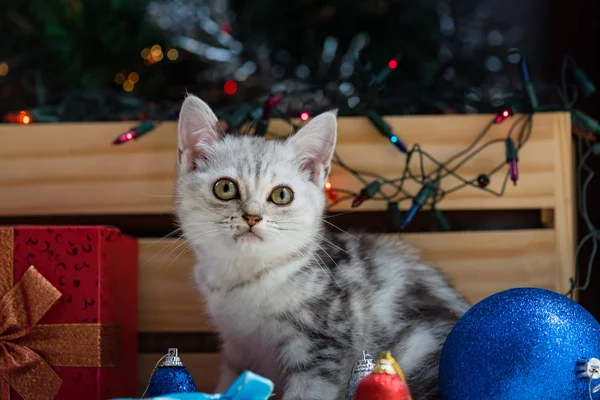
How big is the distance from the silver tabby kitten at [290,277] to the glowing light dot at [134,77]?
1.86 feet

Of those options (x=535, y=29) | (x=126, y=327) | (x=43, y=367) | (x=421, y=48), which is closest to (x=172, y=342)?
(x=126, y=327)

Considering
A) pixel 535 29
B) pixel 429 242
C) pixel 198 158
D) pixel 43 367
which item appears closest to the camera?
pixel 43 367

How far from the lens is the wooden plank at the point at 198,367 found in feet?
4.56

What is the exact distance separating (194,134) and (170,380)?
442mm

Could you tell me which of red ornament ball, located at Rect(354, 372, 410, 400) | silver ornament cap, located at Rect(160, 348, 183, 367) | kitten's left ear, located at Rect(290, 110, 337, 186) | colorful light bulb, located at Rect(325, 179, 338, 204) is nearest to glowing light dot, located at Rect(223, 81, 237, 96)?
colorful light bulb, located at Rect(325, 179, 338, 204)

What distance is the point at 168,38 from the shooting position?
163 centimetres

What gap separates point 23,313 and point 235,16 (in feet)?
3.07

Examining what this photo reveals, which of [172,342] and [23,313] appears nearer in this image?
[23,313]

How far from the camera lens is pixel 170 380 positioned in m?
0.96

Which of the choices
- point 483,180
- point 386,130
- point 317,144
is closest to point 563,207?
point 483,180

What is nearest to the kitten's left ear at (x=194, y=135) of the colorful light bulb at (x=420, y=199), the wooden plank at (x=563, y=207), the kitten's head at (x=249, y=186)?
the kitten's head at (x=249, y=186)

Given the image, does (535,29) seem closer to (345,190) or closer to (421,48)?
(421,48)

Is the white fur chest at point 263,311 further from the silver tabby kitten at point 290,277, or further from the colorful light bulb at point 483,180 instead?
the colorful light bulb at point 483,180

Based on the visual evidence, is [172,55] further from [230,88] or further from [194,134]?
[194,134]
